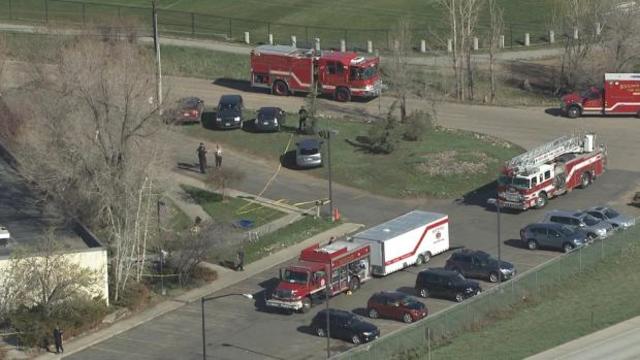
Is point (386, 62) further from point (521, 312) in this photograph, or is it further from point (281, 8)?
point (521, 312)

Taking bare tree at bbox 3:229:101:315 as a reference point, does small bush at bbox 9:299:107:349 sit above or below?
below

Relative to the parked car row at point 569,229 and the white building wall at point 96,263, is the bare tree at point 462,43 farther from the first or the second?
the white building wall at point 96,263

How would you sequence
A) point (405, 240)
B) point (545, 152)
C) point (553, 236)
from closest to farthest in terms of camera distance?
point (405, 240)
point (553, 236)
point (545, 152)

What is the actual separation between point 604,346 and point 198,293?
21.0 metres

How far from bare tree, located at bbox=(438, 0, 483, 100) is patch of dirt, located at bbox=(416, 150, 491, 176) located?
16183mm

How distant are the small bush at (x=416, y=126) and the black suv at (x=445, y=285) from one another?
24754 mm

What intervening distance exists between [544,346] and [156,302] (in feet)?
65.7

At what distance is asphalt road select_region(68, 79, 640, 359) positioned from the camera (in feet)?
222

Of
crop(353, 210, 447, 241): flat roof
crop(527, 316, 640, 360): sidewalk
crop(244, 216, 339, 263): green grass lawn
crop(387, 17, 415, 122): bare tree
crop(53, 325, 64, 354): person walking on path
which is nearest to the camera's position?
crop(527, 316, 640, 360): sidewalk

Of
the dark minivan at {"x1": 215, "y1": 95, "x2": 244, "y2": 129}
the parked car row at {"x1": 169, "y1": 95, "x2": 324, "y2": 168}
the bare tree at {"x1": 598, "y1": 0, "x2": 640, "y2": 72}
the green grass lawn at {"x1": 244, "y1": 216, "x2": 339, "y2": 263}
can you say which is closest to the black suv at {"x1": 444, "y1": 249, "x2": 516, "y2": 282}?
the green grass lawn at {"x1": 244, "y1": 216, "x2": 339, "y2": 263}

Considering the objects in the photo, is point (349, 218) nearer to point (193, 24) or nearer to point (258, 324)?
point (258, 324)

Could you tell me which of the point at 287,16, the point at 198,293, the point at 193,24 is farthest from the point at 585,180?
the point at 193,24

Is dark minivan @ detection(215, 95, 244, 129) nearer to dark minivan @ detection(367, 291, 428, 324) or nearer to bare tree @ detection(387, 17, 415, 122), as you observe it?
bare tree @ detection(387, 17, 415, 122)

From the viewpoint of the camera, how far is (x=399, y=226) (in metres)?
76.9
